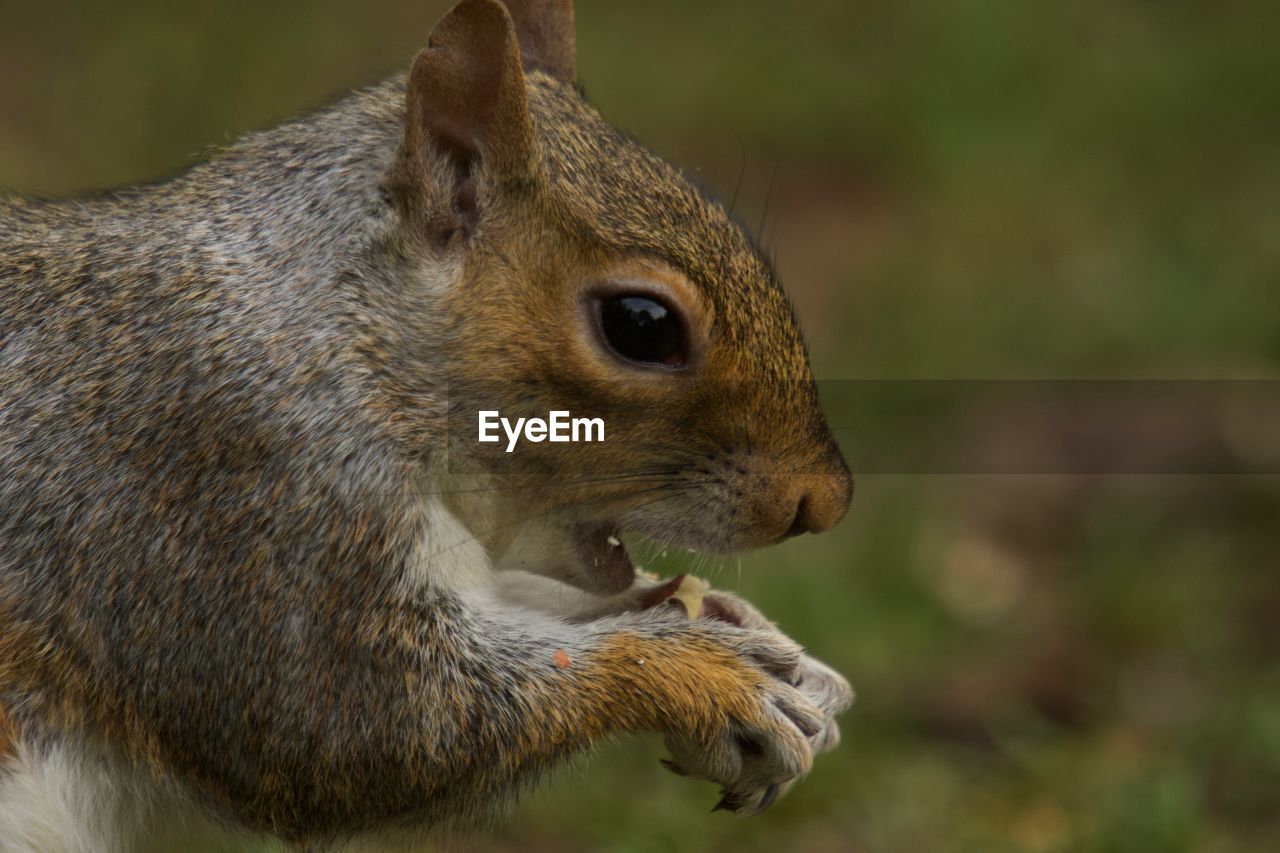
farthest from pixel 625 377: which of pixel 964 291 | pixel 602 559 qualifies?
pixel 964 291

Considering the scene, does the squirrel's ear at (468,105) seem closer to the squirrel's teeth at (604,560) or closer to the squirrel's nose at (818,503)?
the squirrel's teeth at (604,560)

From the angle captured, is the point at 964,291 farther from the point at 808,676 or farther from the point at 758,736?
the point at 758,736

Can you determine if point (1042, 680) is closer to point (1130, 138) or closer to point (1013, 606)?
point (1013, 606)

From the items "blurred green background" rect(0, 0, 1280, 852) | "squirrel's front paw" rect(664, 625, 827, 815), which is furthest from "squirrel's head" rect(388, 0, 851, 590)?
"blurred green background" rect(0, 0, 1280, 852)

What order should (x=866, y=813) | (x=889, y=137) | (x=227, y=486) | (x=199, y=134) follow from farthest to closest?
(x=889, y=137) → (x=199, y=134) → (x=866, y=813) → (x=227, y=486)

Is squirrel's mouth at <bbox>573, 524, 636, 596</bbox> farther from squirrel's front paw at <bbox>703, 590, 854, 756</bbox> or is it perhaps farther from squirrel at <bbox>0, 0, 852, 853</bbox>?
squirrel's front paw at <bbox>703, 590, 854, 756</bbox>

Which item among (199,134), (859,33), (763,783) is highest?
(859,33)

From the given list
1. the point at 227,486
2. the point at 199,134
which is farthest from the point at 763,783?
the point at 199,134
